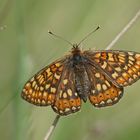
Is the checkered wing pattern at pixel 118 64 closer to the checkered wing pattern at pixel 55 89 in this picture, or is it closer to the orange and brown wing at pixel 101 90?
the orange and brown wing at pixel 101 90

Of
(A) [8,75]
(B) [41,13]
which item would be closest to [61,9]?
(B) [41,13]

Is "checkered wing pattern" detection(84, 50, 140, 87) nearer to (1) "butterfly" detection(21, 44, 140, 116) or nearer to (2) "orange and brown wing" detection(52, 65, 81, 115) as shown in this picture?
(1) "butterfly" detection(21, 44, 140, 116)

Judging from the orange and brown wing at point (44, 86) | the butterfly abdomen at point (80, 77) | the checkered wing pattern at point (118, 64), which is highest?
the checkered wing pattern at point (118, 64)

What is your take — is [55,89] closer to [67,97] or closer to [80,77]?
[67,97]

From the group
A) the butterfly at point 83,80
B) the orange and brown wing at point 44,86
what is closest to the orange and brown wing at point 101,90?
the butterfly at point 83,80

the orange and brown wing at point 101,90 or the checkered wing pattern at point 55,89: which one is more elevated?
the orange and brown wing at point 101,90

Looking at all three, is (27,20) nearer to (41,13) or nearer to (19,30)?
(41,13)
